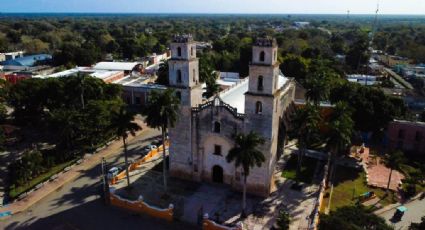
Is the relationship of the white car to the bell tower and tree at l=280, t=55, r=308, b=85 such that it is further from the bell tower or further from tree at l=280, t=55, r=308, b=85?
tree at l=280, t=55, r=308, b=85

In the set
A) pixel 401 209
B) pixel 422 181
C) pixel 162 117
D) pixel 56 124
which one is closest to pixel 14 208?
pixel 56 124

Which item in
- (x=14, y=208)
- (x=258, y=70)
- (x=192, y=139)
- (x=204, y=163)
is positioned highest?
(x=258, y=70)

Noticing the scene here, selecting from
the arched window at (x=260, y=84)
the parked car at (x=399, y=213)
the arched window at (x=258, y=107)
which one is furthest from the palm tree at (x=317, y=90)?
the parked car at (x=399, y=213)

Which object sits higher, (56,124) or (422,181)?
(56,124)

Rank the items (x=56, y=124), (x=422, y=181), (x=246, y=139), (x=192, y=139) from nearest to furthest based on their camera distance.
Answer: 1. (x=246, y=139)
2. (x=192, y=139)
3. (x=422, y=181)
4. (x=56, y=124)

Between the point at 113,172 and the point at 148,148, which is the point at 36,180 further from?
the point at 148,148

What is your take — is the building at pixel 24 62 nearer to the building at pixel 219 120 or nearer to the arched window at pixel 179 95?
the arched window at pixel 179 95

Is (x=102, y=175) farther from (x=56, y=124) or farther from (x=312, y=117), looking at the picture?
(x=312, y=117)
